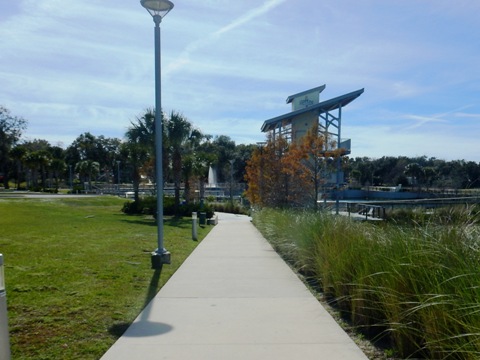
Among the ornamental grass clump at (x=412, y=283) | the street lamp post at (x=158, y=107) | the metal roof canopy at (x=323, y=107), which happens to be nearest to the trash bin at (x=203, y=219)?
the street lamp post at (x=158, y=107)

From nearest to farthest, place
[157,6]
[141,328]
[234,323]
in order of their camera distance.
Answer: [141,328] < [234,323] < [157,6]

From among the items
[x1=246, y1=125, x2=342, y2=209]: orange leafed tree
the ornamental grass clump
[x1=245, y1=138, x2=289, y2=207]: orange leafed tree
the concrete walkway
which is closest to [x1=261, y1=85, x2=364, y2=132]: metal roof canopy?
[x1=245, y1=138, x2=289, y2=207]: orange leafed tree

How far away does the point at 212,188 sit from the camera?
201ft

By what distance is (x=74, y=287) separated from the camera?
7504mm

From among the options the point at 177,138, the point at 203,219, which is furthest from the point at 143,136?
the point at 203,219

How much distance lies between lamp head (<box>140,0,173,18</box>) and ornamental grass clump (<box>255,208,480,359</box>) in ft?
19.6

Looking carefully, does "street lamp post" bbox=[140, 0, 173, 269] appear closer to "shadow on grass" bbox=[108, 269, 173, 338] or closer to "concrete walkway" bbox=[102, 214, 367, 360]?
"concrete walkway" bbox=[102, 214, 367, 360]

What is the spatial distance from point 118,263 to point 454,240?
720 cm

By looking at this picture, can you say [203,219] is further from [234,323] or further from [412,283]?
[412,283]

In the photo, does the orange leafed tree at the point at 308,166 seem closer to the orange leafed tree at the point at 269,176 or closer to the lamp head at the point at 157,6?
the orange leafed tree at the point at 269,176

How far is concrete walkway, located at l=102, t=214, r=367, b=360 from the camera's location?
4.82 meters

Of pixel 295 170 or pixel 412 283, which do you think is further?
pixel 295 170

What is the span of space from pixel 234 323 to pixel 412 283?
239cm

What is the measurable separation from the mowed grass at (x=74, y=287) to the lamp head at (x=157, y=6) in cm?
567
